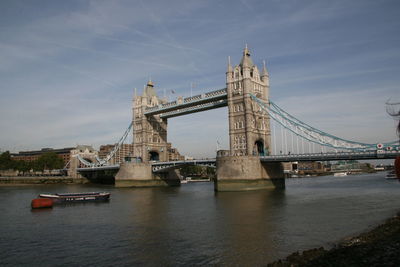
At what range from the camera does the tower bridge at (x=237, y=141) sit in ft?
143

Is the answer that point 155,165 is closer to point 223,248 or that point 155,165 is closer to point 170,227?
point 170,227

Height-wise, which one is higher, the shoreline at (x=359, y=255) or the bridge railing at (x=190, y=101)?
the bridge railing at (x=190, y=101)

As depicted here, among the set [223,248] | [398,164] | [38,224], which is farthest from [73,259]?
[398,164]

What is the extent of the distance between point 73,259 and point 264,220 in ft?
42.9

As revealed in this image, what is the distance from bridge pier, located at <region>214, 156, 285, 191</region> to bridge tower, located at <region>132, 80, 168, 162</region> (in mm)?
26766

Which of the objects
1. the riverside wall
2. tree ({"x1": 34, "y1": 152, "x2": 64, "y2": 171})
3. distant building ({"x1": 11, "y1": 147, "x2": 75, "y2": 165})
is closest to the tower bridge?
the riverside wall

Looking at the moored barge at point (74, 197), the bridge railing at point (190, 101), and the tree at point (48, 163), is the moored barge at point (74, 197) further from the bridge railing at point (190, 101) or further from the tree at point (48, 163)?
the tree at point (48, 163)

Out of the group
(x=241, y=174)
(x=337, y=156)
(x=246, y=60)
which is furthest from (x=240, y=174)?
(x=246, y=60)

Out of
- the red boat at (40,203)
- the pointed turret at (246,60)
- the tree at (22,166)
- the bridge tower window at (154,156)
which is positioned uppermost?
the pointed turret at (246,60)

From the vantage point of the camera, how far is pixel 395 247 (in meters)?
13.0

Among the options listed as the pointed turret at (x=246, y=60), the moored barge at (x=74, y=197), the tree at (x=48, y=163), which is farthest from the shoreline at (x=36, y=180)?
the pointed turret at (x=246, y=60)

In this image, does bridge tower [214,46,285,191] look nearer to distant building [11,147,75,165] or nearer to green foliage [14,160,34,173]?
green foliage [14,160,34,173]

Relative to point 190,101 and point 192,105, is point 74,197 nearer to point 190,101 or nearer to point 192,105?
point 190,101

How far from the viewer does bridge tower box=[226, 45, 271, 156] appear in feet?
166
